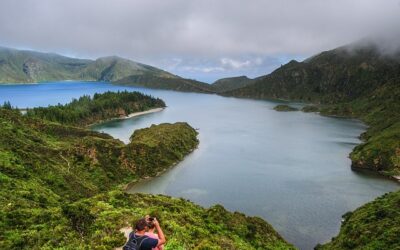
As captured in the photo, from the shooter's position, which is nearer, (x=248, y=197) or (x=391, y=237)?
(x=391, y=237)

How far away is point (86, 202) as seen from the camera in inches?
1928

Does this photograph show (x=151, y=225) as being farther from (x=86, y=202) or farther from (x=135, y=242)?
(x=86, y=202)

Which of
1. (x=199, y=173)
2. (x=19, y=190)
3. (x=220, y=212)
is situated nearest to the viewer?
(x=19, y=190)

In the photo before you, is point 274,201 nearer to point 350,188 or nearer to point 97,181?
point 350,188

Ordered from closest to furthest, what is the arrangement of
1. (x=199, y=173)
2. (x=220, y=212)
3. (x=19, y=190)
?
1. (x=19, y=190)
2. (x=220, y=212)
3. (x=199, y=173)

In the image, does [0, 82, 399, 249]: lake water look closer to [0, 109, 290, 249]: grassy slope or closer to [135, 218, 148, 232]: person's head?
[0, 109, 290, 249]: grassy slope

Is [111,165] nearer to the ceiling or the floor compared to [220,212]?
nearer to the floor

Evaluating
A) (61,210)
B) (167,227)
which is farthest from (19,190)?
(167,227)

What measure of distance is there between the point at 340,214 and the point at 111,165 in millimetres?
62872

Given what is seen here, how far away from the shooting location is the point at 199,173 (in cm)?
12312

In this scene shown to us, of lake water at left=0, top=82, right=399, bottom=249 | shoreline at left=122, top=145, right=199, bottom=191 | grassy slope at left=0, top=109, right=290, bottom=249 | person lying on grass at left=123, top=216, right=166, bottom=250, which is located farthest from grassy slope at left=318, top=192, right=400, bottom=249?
shoreline at left=122, top=145, right=199, bottom=191

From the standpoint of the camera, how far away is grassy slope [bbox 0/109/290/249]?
3756 centimetres

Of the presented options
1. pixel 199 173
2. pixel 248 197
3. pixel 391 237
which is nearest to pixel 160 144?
pixel 199 173

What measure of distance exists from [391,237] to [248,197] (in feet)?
152
